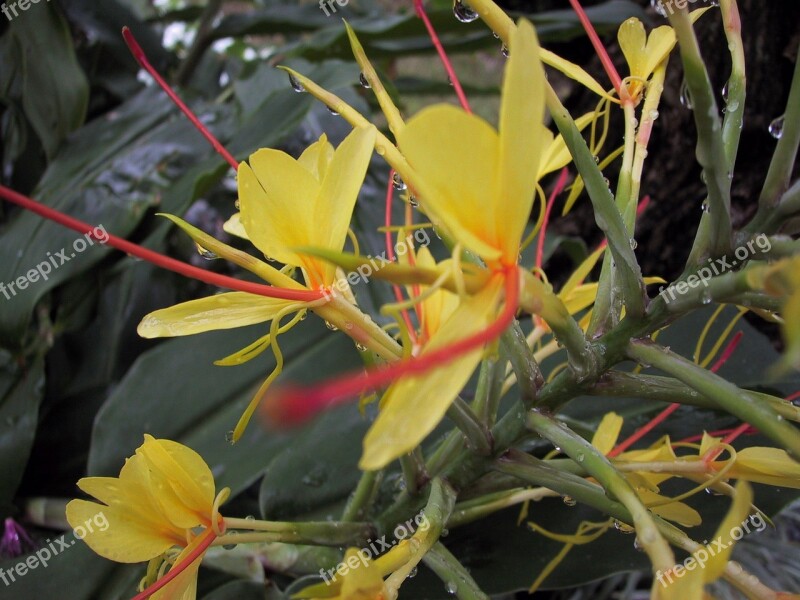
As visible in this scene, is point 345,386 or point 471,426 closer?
point 345,386

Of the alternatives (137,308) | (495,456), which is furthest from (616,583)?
(137,308)

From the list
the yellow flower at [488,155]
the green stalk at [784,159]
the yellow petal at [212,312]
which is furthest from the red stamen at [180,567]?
the green stalk at [784,159]

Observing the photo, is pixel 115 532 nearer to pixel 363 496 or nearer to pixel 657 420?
pixel 363 496

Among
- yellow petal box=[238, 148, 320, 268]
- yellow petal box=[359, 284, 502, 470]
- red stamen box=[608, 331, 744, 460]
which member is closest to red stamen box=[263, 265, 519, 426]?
yellow petal box=[359, 284, 502, 470]

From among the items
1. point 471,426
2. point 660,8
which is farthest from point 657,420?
point 660,8

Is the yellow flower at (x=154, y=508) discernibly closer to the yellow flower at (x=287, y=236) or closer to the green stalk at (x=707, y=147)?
the yellow flower at (x=287, y=236)

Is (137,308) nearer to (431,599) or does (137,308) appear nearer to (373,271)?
(431,599)
